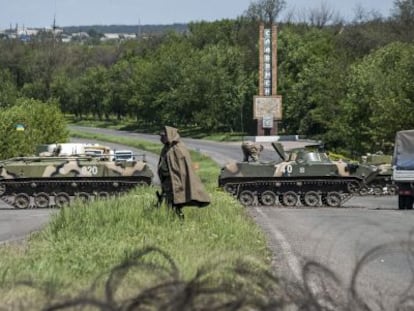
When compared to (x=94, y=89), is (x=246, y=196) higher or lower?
lower

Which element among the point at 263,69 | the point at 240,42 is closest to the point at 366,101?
the point at 263,69

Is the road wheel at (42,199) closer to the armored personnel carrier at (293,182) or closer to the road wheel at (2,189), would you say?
the road wheel at (2,189)

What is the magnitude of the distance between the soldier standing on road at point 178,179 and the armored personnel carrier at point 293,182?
48.6 ft

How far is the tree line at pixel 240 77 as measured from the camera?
2341 inches

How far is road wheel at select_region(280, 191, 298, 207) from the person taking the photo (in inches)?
1220

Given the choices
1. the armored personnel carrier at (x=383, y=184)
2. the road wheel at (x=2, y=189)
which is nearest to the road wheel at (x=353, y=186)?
the armored personnel carrier at (x=383, y=184)

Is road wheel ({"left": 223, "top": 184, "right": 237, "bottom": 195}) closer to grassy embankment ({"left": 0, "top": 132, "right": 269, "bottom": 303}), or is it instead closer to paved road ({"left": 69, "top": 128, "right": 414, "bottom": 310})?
paved road ({"left": 69, "top": 128, "right": 414, "bottom": 310})

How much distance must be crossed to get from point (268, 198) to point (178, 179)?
15.7m

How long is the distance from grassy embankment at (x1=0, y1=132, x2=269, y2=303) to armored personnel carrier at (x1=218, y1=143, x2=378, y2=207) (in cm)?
1365

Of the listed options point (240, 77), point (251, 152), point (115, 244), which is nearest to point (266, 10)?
point (240, 77)

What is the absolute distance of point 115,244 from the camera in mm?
11750

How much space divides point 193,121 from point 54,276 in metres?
96.6

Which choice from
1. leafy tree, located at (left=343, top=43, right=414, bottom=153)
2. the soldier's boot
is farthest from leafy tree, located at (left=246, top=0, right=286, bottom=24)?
the soldier's boot

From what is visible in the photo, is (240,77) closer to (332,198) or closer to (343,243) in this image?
(332,198)
